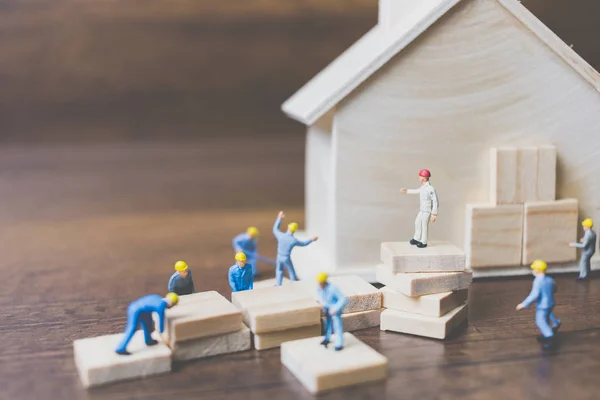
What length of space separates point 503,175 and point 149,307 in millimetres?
995

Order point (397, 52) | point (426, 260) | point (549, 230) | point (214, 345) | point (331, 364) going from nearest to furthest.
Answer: point (331, 364), point (214, 345), point (426, 260), point (397, 52), point (549, 230)

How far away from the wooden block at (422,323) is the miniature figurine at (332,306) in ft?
0.67

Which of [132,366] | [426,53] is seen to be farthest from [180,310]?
[426,53]

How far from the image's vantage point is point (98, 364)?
1.52m

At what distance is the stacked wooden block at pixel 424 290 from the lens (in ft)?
5.70

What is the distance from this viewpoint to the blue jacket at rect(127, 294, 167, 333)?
1.57m

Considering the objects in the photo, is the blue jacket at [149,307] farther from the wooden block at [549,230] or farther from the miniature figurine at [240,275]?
the wooden block at [549,230]

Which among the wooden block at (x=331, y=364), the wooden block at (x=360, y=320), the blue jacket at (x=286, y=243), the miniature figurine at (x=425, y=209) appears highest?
the miniature figurine at (x=425, y=209)

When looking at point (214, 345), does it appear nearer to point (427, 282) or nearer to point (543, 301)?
point (427, 282)

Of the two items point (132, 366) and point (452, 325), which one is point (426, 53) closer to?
point (452, 325)

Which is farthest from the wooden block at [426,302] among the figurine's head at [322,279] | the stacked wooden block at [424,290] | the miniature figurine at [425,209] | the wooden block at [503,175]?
the wooden block at [503,175]

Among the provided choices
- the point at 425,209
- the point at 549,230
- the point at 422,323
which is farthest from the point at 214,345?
the point at 549,230

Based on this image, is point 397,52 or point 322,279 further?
point 397,52

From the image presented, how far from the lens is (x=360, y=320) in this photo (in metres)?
1.80
